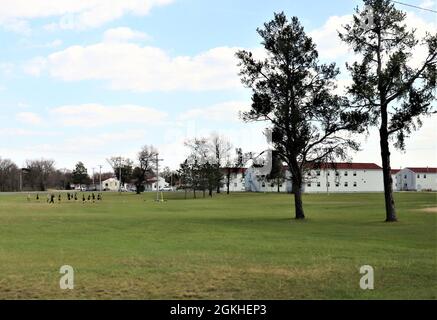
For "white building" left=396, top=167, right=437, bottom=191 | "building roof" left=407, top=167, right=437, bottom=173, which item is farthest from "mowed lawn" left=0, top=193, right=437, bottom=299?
"building roof" left=407, top=167, right=437, bottom=173

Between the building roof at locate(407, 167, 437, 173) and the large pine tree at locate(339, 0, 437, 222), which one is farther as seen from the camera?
the building roof at locate(407, 167, 437, 173)

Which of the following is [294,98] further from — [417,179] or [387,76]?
[417,179]

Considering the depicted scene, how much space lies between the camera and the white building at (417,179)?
17126 centimetres

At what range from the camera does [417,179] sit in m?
172

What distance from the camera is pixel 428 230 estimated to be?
2659 cm

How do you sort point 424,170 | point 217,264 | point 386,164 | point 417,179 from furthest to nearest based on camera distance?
point 424,170 < point 417,179 < point 386,164 < point 217,264

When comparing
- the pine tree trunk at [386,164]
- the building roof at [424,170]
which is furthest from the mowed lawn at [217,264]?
the building roof at [424,170]

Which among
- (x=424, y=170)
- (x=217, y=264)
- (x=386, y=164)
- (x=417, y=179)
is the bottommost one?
(x=217, y=264)

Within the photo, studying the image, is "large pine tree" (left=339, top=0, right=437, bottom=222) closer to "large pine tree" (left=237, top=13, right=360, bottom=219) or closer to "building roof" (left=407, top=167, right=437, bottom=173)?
"large pine tree" (left=237, top=13, right=360, bottom=219)

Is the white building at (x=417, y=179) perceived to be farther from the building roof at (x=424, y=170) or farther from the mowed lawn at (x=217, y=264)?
the mowed lawn at (x=217, y=264)

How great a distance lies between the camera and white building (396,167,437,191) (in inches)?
6743

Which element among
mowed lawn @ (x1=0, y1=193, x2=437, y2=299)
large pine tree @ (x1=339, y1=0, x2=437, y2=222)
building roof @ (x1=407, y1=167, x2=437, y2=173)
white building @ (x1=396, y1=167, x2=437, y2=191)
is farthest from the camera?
building roof @ (x1=407, y1=167, x2=437, y2=173)

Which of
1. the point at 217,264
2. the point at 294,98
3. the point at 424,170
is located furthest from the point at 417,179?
the point at 217,264

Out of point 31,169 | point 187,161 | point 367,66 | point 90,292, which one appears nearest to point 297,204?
point 367,66
